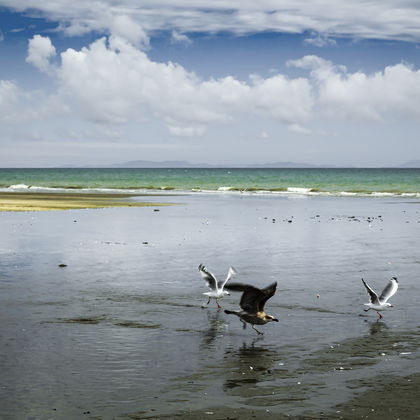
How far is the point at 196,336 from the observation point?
1198 cm

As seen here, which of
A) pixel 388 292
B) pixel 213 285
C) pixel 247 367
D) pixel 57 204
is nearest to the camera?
pixel 247 367

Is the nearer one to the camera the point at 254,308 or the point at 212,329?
the point at 254,308

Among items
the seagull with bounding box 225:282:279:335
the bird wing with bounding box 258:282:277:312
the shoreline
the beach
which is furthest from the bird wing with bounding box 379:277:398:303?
the shoreline

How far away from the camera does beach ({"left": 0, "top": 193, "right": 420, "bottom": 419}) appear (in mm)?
8617

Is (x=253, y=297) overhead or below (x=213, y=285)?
overhead

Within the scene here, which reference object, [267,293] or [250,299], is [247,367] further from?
[250,299]

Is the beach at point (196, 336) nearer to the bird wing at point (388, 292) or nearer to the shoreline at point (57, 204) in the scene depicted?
the bird wing at point (388, 292)

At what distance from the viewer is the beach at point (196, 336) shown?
8.62 m

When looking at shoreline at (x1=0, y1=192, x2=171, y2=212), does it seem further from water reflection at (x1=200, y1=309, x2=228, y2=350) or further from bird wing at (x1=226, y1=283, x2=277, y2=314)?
bird wing at (x1=226, y1=283, x2=277, y2=314)

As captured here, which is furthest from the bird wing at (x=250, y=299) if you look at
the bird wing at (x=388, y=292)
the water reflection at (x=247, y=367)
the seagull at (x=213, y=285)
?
the bird wing at (x=388, y=292)

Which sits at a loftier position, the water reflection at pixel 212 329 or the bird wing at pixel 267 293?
the bird wing at pixel 267 293

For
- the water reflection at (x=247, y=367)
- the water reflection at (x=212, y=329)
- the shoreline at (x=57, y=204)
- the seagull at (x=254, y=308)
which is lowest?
the shoreline at (x=57, y=204)

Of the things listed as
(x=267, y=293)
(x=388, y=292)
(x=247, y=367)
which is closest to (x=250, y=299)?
(x=267, y=293)

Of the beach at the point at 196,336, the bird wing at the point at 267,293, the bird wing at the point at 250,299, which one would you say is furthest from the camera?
the bird wing at the point at 250,299
